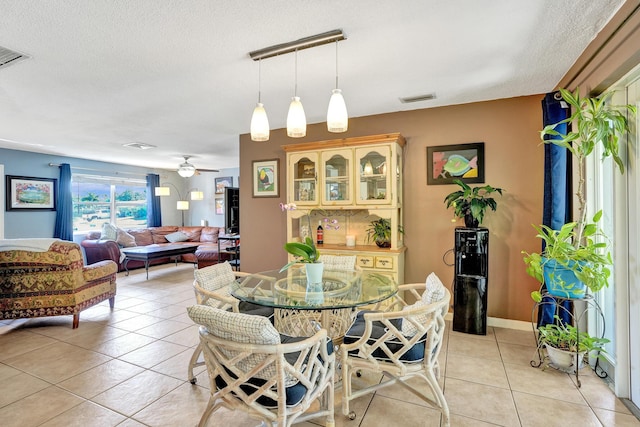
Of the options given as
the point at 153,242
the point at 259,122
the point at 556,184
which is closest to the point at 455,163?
the point at 556,184

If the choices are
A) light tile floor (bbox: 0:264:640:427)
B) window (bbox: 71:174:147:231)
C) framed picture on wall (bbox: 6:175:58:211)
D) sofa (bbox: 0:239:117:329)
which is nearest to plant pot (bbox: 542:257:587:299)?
light tile floor (bbox: 0:264:640:427)

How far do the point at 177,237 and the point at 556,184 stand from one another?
7409mm

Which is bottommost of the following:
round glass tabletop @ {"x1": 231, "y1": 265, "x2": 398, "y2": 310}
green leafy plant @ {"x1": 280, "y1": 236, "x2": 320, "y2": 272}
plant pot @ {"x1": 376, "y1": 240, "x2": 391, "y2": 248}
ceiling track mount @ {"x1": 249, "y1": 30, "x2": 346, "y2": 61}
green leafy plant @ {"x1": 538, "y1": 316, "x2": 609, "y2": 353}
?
green leafy plant @ {"x1": 538, "y1": 316, "x2": 609, "y2": 353}

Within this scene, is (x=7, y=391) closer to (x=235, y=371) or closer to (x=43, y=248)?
(x=43, y=248)

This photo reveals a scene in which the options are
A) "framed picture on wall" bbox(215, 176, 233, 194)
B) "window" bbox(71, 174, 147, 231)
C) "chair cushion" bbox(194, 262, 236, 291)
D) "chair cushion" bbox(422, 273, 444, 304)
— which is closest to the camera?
"chair cushion" bbox(422, 273, 444, 304)

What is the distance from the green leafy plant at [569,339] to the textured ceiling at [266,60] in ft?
6.80

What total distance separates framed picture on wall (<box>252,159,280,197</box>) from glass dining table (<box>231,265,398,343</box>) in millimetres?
1739

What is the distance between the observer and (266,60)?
7.84ft

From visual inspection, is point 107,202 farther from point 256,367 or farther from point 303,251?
point 256,367

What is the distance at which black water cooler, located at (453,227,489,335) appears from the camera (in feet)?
9.87

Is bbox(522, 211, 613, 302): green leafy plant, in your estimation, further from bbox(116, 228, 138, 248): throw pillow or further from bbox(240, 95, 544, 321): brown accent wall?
Result: bbox(116, 228, 138, 248): throw pillow

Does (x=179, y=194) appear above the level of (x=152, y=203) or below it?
above

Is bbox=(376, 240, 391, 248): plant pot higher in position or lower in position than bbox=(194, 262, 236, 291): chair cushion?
higher

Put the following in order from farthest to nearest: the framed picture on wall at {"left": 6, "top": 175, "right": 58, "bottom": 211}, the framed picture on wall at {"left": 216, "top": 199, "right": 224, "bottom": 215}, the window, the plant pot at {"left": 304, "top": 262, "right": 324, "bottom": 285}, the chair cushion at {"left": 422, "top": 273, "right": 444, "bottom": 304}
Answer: the framed picture on wall at {"left": 216, "top": 199, "right": 224, "bottom": 215}
the window
the framed picture on wall at {"left": 6, "top": 175, "right": 58, "bottom": 211}
the plant pot at {"left": 304, "top": 262, "right": 324, "bottom": 285}
the chair cushion at {"left": 422, "top": 273, "right": 444, "bottom": 304}
